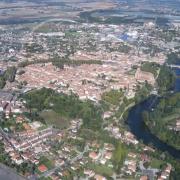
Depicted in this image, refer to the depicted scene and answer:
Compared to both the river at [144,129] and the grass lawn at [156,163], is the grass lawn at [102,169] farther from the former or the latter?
the river at [144,129]

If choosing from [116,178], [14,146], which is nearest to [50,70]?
[14,146]

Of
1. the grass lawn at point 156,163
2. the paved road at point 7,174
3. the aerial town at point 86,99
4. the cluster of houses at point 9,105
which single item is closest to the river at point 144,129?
the aerial town at point 86,99

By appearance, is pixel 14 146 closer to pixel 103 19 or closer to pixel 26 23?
pixel 26 23

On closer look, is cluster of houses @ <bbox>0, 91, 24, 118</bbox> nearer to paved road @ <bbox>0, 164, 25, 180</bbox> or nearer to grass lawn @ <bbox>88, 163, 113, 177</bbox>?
paved road @ <bbox>0, 164, 25, 180</bbox>

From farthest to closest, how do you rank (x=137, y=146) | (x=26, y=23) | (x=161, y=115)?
(x=26, y=23) < (x=161, y=115) < (x=137, y=146)

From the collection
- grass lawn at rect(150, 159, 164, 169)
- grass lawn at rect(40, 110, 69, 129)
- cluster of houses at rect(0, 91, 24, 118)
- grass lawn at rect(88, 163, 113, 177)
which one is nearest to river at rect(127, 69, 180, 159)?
grass lawn at rect(150, 159, 164, 169)

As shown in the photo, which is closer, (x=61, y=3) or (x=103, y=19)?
(x=103, y=19)
